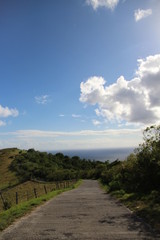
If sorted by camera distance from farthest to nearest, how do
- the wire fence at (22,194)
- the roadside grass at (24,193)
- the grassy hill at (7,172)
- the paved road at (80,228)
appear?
1. the grassy hill at (7,172)
2. the roadside grass at (24,193)
3. the wire fence at (22,194)
4. the paved road at (80,228)

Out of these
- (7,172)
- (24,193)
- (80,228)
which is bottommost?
(24,193)

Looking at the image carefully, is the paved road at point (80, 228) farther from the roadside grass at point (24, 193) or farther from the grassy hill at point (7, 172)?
the grassy hill at point (7, 172)

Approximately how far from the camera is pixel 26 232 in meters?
6.88

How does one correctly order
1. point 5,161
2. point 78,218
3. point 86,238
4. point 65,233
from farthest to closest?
point 5,161 < point 78,218 < point 65,233 < point 86,238

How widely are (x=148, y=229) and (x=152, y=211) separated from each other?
2.66 m

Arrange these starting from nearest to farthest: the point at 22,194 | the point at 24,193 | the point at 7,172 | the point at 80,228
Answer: the point at 80,228 → the point at 22,194 → the point at 24,193 → the point at 7,172

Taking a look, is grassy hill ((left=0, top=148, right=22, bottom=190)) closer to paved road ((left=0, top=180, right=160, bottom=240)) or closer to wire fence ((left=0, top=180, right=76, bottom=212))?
wire fence ((left=0, top=180, right=76, bottom=212))

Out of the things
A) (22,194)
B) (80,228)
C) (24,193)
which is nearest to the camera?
(80,228)

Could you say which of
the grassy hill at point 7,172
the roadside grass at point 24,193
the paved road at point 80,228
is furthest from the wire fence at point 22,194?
the paved road at point 80,228

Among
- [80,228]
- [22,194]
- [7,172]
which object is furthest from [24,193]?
[80,228]

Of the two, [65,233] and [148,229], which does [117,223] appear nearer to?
[148,229]

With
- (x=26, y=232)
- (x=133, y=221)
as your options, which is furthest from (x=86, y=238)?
(x=133, y=221)

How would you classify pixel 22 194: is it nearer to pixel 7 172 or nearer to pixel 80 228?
pixel 7 172

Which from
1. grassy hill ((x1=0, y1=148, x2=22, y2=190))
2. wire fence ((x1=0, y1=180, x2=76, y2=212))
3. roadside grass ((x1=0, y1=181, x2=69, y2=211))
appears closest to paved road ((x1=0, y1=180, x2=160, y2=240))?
wire fence ((x1=0, y1=180, x2=76, y2=212))
